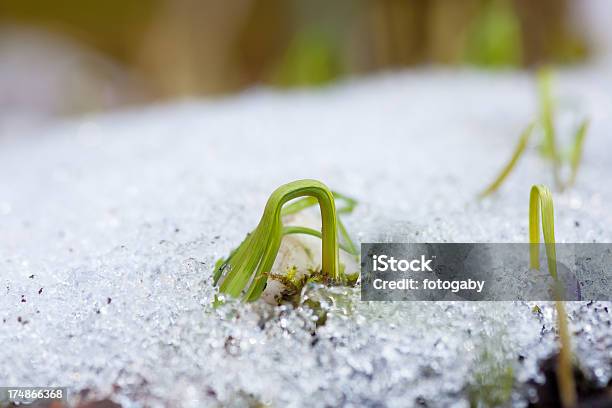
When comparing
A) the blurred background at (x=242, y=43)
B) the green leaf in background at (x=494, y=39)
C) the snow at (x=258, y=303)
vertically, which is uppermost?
the blurred background at (x=242, y=43)

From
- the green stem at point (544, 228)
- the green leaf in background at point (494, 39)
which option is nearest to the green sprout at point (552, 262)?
the green stem at point (544, 228)

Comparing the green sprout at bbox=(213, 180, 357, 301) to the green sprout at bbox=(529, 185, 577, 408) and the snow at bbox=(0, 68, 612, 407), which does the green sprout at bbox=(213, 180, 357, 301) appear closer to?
the snow at bbox=(0, 68, 612, 407)

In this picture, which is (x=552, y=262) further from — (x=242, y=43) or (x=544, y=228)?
(x=242, y=43)

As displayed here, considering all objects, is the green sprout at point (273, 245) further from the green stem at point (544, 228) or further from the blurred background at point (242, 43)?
the blurred background at point (242, 43)

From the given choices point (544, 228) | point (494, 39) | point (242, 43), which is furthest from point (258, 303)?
point (242, 43)

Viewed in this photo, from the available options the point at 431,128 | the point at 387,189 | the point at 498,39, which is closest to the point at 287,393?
the point at 387,189

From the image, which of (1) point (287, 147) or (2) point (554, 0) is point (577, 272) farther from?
(2) point (554, 0)

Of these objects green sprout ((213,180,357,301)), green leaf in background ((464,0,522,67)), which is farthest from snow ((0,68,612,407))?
green leaf in background ((464,0,522,67))
